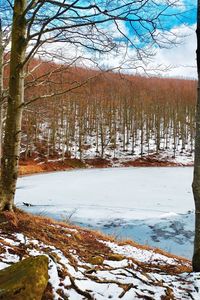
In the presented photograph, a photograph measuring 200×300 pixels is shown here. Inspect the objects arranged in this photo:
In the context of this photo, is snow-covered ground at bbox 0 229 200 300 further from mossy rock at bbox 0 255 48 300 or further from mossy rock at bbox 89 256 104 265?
mossy rock at bbox 0 255 48 300

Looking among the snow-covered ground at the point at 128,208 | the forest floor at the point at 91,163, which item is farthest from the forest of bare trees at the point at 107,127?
the snow-covered ground at the point at 128,208

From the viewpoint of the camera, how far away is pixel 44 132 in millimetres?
47906

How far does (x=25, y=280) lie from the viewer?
241 cm

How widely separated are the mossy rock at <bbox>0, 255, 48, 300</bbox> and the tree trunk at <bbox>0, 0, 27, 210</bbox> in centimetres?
238

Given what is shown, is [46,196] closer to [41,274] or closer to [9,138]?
[9,138]

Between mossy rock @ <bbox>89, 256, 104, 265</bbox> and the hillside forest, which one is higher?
the hillside forest

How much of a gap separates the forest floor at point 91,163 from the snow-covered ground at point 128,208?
37.4 ft

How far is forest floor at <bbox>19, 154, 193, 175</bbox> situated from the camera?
3183 cm

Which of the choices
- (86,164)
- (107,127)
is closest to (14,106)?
(86,164)

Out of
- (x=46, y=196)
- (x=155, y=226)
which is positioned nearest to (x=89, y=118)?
(x=46, y=196)

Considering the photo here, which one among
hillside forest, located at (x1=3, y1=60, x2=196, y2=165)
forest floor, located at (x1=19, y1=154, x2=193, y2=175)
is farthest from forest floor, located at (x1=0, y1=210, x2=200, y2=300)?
hillside forest, located at (x1=3, y1=60, x2=196, y2=165)

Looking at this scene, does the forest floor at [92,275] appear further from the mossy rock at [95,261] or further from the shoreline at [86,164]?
the shoreline at [86,164]

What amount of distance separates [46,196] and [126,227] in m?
6.39

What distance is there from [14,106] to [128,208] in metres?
9.24
